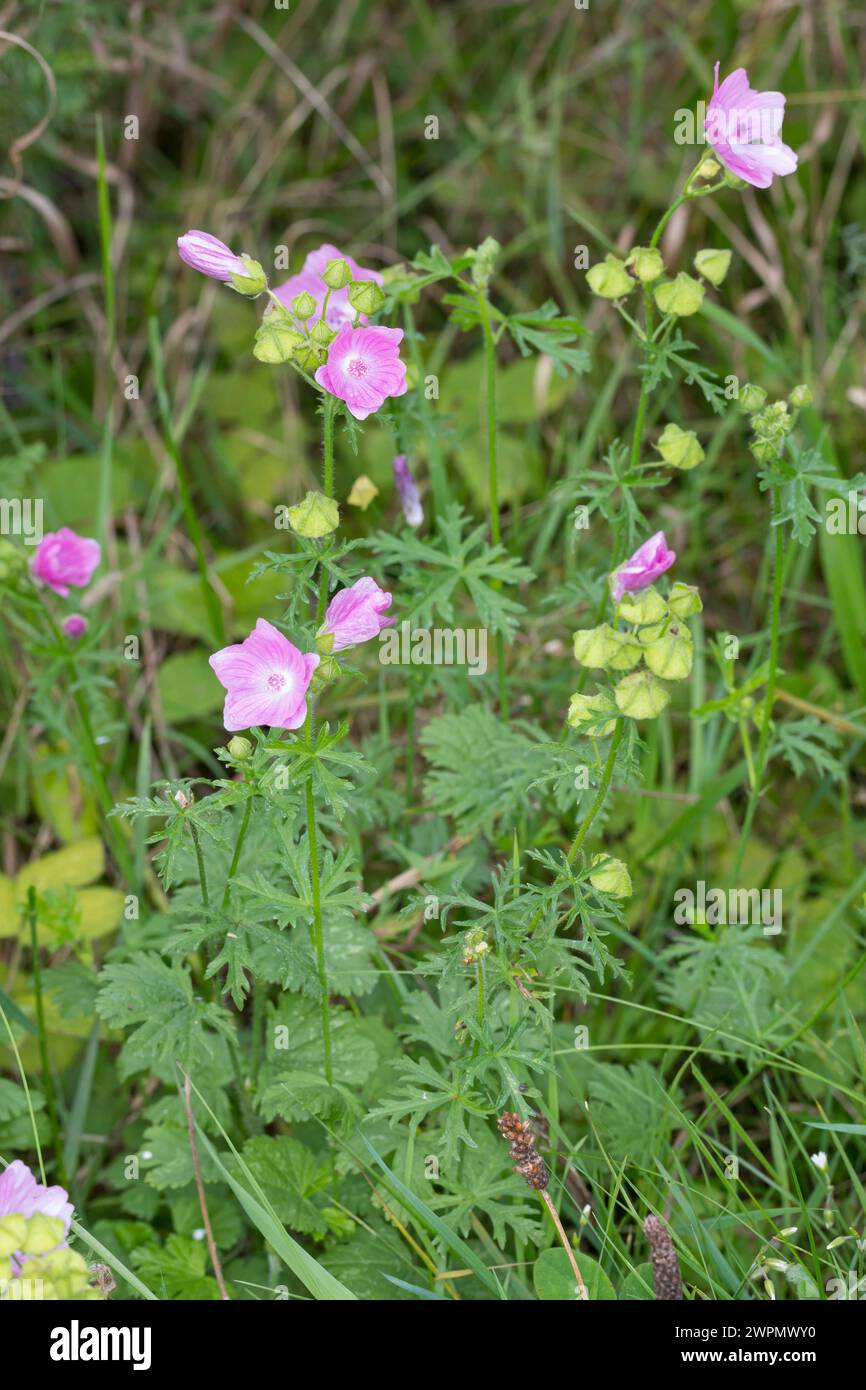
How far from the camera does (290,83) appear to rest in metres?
3.87

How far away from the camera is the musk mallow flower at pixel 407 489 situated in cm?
240

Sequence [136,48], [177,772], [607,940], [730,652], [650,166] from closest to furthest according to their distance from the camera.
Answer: [730,652], [607,940], [177,772], [136,48], [650,166]

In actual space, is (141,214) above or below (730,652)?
above

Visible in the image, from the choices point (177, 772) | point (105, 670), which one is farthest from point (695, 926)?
point (105, 670)

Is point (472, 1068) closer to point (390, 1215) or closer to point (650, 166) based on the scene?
point (390, 1215)

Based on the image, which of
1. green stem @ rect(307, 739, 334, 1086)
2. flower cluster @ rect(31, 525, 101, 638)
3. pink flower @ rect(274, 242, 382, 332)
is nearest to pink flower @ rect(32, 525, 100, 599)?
flower cluster @ rect(31, 525, 101, 638)

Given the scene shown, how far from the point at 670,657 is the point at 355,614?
1.32ft

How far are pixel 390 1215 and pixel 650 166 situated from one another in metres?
3.05

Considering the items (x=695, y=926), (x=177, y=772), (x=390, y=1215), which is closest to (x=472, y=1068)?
(x=390, y=1215)

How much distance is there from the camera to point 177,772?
296cm

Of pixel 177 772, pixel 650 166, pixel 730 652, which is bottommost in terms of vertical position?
pixel 177 772

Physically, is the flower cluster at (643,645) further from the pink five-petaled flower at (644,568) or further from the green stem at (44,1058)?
the green stem at (44,1058)

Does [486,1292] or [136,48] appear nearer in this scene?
[486,1292]

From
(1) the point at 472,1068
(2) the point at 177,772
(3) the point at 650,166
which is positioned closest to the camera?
(1) the point at 472,1068
